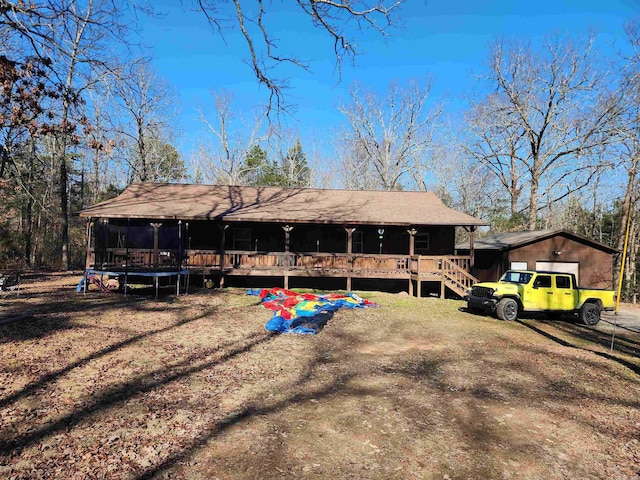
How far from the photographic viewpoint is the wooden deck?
57.2 feet

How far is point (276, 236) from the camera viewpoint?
20.7 m

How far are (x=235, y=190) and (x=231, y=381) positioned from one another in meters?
17.4

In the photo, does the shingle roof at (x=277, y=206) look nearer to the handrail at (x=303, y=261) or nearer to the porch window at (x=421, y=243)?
the porch window at (x=421, y=243)

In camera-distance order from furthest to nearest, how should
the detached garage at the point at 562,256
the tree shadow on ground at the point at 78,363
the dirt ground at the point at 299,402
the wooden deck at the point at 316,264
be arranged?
the detached garage at the point at 562,256 < the wooden deck at the point at 316,264 < the tree shadow on ground at the point at 78,363 < the dirt ground at the point at 299,402

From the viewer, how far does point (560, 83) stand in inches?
1176

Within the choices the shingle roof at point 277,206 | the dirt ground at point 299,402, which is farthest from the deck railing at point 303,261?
the dirt ground at point 299,402

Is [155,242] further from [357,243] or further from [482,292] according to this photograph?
[482,292]

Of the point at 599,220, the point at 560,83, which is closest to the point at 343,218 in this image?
the point at 560,83

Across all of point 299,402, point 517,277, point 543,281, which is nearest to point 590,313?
point 543,281

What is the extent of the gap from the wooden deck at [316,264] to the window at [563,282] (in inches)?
155

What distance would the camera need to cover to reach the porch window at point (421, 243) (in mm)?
21281

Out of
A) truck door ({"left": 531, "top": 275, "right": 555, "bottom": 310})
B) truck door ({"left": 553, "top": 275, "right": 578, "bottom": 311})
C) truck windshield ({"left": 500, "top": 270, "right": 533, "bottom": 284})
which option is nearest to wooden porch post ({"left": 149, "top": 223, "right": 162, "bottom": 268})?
truck windshield ({"left": 500, "top": 270, "right": 533, "bottom": 284})

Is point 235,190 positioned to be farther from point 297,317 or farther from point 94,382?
point 94,382

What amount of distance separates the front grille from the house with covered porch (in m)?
3.02
